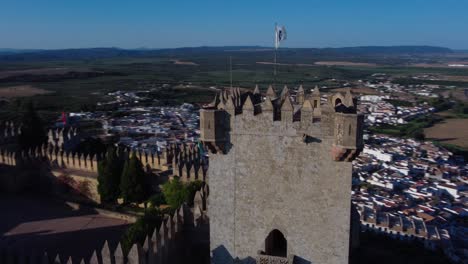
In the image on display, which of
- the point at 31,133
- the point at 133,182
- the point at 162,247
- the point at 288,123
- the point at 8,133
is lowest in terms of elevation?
the point at 133,182

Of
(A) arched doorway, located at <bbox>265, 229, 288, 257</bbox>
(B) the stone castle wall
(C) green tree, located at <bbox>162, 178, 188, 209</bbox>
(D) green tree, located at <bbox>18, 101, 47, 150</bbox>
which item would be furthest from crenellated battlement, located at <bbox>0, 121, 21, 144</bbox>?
(A) arched doorway, located at <bbox>265, 229, 288, 257</bbox>

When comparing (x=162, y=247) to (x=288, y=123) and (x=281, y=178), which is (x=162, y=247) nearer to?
(x=281, y=178)

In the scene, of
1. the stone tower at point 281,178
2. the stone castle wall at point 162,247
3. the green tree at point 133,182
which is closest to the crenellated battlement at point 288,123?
the stone tower at point 281,178


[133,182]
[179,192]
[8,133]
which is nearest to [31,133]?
[8,133]

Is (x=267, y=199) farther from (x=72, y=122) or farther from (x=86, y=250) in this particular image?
(x=72, y=122)

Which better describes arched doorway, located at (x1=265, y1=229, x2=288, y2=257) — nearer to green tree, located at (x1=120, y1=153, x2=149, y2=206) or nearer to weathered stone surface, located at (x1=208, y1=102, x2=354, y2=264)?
weathered stone surface, located at (x1=208, y1=102, x2=354, y2=264)

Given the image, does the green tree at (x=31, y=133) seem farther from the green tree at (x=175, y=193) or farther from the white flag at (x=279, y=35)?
the white flag at (x=279, y=35)

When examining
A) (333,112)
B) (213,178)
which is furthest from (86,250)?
(333,112)
